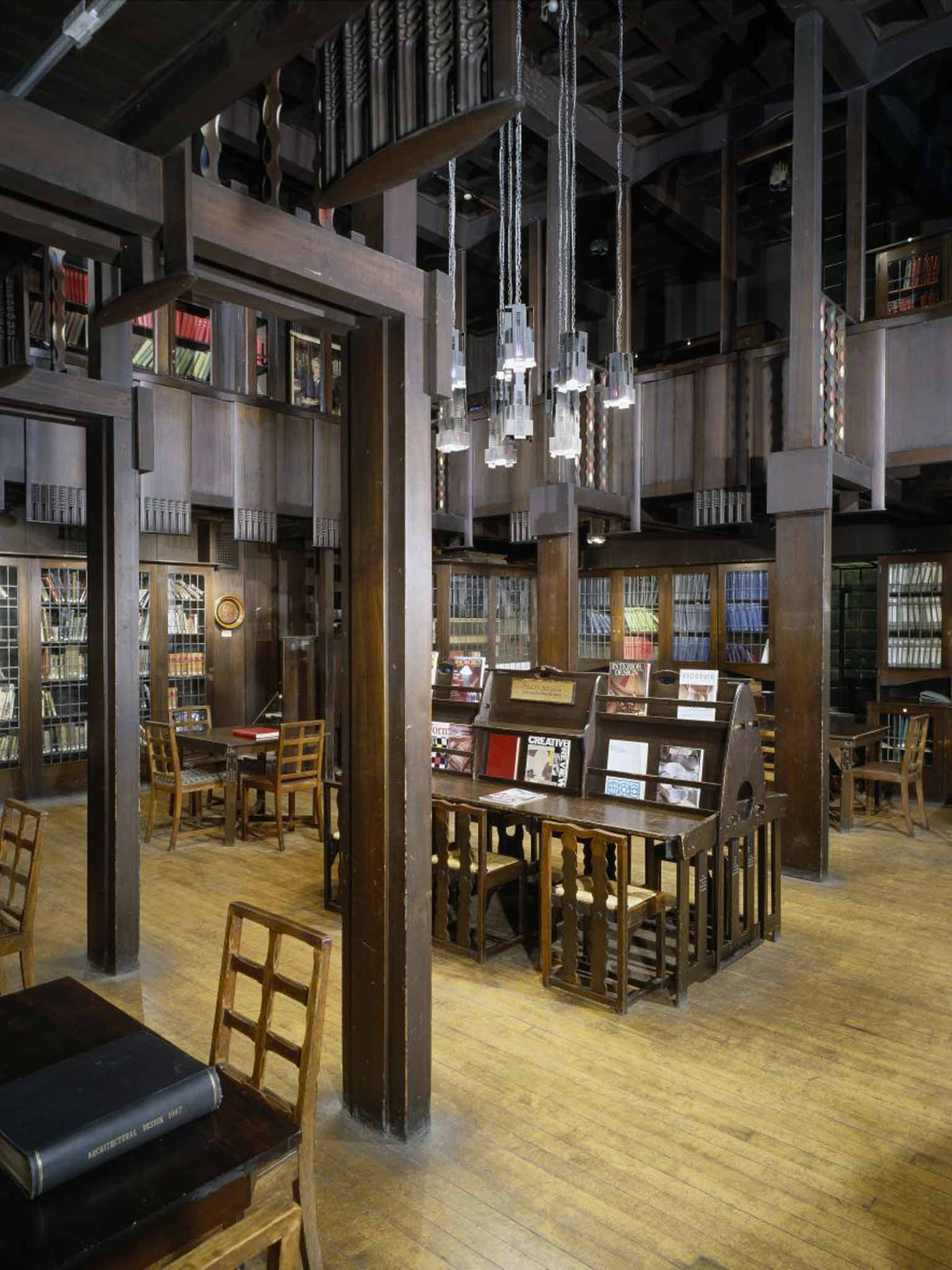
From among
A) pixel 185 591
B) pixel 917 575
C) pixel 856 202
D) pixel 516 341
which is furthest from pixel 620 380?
pixel 185 591

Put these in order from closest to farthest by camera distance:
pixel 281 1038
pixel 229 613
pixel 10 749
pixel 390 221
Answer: pixel 281 1038
pixel 390 221
pixel 10 749
pixel 229 613

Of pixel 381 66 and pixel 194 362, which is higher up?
pixel 194 362

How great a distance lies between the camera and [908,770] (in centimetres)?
632

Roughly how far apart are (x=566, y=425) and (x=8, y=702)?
546cm

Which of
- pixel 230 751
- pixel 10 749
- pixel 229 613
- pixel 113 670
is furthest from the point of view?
pixel 229 613

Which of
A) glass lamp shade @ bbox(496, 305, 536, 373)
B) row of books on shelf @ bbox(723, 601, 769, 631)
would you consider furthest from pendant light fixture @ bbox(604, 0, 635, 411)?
row of books on shelf @ bbox(723, 601, 769, 631)

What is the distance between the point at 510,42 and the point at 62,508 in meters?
5.03

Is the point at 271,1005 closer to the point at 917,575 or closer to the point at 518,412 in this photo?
the point at 518,412

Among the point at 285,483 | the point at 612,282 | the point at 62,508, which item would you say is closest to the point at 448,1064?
the point at 62,508

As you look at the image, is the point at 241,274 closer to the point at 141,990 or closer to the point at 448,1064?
the point at 448,1064

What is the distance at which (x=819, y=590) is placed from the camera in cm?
524

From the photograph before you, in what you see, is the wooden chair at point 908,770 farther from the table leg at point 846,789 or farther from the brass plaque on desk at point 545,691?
the brass plaque on desk at point 545,691

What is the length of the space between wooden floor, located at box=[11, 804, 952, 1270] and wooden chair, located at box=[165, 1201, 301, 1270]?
0.85m

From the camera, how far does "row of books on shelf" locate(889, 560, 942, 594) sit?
7.56 meters
